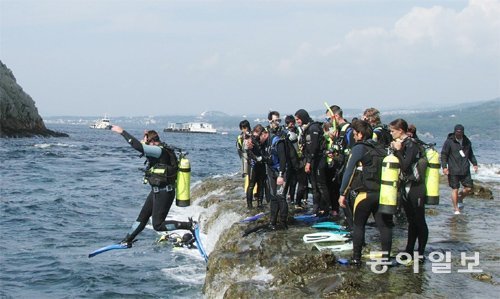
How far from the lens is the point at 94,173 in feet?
126

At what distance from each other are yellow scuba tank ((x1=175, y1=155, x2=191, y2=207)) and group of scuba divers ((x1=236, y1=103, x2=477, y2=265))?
185 cm

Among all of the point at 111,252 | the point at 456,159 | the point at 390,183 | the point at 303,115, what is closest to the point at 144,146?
the point at 303,115

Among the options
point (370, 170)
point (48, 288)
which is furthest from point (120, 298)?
point (370, 170)

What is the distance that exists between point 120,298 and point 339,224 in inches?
199

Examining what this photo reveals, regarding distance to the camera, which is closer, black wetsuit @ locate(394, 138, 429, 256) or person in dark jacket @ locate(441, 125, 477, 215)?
black wetsuit @ locate(394, 138, 429, 256)

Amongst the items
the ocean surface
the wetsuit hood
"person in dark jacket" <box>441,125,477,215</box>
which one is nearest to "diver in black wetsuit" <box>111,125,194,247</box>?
the ocean surface

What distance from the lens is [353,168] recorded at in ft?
26.9

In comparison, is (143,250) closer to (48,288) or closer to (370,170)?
(48,288)

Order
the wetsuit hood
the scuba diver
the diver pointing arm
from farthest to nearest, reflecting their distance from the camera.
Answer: the wetsuit hood < the scuba diver < the diver pointing arm

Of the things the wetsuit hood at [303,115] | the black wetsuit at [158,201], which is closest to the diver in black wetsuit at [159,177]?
the black wetsuit at [158,201]

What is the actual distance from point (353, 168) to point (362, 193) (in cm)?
41

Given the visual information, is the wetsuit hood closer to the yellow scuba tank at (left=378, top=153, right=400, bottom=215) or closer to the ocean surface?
the ocean surface

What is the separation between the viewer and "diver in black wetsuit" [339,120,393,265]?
8.12 meters

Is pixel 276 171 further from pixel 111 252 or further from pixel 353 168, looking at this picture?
pixel 111 252
